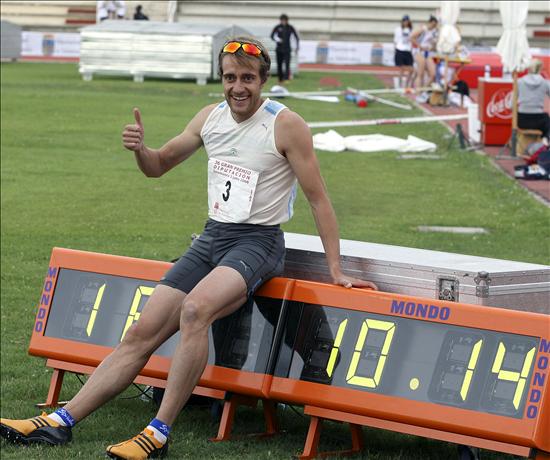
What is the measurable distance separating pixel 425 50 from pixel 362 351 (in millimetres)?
32345

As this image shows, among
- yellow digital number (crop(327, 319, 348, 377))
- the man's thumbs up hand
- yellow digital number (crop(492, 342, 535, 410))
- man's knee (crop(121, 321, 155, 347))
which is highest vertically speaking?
the man's thumbs up hand

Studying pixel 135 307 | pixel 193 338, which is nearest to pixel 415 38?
pixel 135 307

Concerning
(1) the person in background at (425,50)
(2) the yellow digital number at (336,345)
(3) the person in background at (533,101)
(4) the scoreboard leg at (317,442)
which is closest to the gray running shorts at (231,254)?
(2) the yellow digital number at (336,345)

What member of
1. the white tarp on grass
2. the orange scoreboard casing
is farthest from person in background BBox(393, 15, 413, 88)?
the orange scoreboard casing

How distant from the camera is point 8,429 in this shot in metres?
6.83

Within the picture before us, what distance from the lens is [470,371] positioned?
6.29 metres

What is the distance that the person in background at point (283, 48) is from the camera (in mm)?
41503

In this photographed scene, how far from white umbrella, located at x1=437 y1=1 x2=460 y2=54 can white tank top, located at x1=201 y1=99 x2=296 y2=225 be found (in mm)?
29245

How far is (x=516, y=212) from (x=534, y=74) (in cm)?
658

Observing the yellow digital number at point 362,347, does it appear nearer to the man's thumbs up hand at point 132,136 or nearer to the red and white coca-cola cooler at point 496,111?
the man's thumbs up hand at point 132,136

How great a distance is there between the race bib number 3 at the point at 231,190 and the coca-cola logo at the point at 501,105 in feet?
60.3

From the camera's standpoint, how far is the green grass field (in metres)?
7.25

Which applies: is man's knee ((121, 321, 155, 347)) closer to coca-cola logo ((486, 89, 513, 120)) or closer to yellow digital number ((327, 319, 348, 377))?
yellow digital number ((327, 319, 348, 377))

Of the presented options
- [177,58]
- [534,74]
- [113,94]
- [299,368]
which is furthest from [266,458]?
[177,58]
